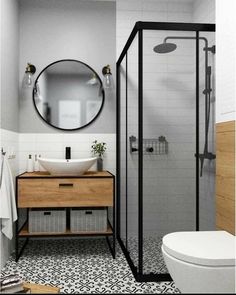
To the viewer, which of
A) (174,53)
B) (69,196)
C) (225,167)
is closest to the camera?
(225,167)

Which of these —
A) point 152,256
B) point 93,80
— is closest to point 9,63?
point 93,80

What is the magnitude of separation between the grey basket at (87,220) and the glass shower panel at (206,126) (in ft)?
3.43

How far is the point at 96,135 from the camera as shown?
392cm

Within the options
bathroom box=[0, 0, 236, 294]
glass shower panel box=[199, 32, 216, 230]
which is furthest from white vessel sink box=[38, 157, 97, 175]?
glass shower panel box=[199, 32, 216, 230]

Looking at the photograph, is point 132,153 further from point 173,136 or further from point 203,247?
point 203,247

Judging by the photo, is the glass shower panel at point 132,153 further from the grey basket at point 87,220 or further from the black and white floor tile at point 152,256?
the grey basket at point 87,220

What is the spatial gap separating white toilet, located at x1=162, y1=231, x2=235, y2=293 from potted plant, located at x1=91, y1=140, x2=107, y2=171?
1.87 meters

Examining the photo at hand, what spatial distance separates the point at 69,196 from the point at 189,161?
1200 mm

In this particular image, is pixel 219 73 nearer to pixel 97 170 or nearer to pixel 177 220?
pixel 177 220

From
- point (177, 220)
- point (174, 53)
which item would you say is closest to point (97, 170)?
point (177, 220)

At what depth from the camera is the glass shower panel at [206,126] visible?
2.64m

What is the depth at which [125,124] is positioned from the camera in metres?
3.43

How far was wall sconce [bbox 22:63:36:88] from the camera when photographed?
370cm

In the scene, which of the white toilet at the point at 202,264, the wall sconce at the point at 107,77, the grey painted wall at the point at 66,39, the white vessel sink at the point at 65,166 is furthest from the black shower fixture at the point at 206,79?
the grey painted wall at the point at 66,39
